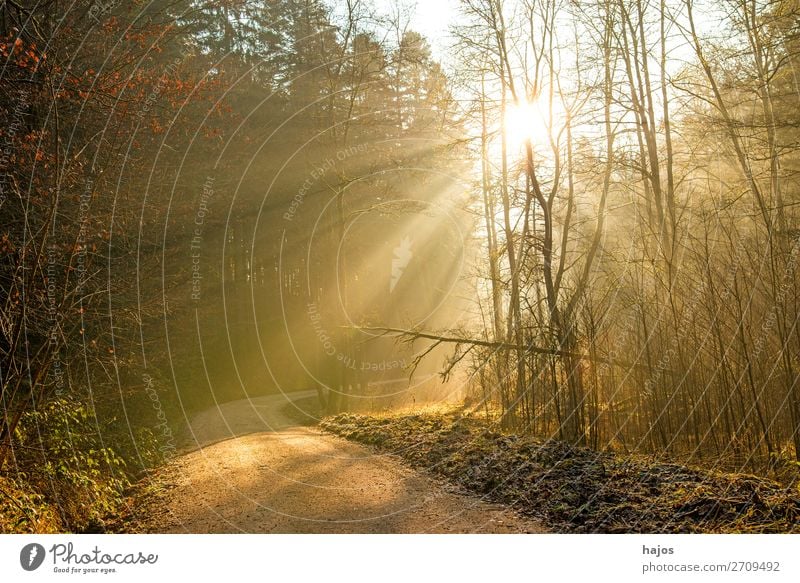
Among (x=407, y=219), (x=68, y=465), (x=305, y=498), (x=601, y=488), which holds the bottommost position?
(x=305, y=498)

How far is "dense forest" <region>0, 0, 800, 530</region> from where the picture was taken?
6.28 metres

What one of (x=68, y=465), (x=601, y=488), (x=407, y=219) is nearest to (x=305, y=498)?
(x=68, y=465)

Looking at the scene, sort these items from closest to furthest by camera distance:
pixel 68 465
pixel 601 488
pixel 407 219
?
pixel 601 488, pixel 68 465, pixel 407 219

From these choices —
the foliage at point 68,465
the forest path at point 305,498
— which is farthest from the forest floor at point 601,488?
the foliage at point 68,465

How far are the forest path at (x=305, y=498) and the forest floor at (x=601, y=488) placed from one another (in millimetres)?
346

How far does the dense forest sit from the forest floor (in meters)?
0.74

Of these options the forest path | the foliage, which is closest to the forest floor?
the forest path

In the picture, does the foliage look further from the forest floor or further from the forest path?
the forest floor

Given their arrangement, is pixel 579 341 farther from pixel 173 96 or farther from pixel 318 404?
pixel 318 404

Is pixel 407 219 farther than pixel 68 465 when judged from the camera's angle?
Yes

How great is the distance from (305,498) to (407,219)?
15176 mm

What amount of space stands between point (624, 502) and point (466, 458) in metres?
2.72

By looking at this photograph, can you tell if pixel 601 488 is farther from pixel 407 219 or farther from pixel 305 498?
pixel 407 219

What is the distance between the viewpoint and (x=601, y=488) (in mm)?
5922
